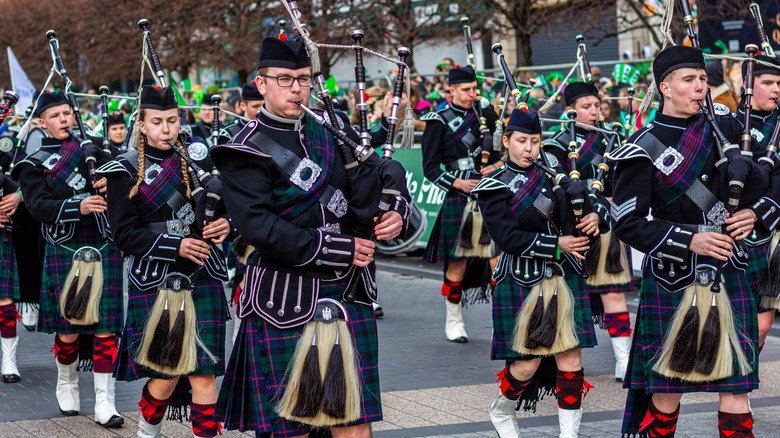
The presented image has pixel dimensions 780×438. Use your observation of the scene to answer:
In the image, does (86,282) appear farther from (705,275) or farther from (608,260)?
(705,275)

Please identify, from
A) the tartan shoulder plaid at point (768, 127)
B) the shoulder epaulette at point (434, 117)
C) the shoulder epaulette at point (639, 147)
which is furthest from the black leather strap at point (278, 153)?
the shoulder epaulette at point (434, 117)

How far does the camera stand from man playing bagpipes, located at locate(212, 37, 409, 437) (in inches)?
183

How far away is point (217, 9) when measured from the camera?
2583 cm

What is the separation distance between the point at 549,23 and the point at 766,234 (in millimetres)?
14443

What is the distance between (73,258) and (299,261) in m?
3.36

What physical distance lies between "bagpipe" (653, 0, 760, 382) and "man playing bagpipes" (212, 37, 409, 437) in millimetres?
1306

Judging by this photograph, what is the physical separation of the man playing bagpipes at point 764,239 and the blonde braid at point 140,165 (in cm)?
316

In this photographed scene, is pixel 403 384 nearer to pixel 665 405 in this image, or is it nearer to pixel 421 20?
pixel 665 405

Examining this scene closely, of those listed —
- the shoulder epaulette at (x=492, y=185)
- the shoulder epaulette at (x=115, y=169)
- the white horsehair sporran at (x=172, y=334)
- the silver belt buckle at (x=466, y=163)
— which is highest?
the shoulder epaulette at (x=115, y=169)

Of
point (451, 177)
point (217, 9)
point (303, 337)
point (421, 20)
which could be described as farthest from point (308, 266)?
point (217, 9)

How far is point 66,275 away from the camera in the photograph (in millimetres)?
7652

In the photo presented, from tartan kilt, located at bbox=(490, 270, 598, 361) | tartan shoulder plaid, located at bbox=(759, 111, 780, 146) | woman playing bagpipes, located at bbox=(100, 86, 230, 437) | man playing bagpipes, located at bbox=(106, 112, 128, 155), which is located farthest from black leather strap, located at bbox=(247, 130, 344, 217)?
man playing bagpipes, located at bbox=(106, 112, 128, 155)

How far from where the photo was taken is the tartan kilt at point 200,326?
6.01 m

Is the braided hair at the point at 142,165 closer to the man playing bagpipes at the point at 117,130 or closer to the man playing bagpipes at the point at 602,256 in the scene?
the man playing bagpipes at the point at 602,256
